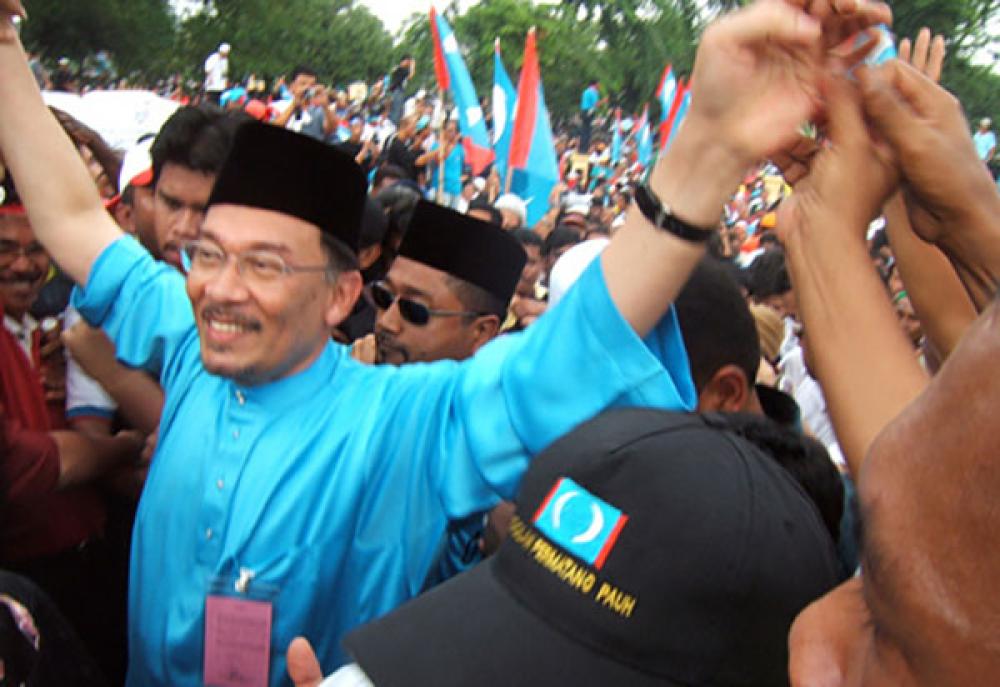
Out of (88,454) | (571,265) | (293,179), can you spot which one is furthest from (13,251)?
(571,265)

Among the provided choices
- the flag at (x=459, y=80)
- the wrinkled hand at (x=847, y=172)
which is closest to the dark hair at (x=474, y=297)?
the wrinkled hand at (x=847, y=172)

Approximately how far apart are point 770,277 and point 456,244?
3.20 metres

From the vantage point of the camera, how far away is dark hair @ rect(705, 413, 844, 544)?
50.1 inches

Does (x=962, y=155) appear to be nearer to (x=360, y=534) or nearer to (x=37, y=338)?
(x=360, y=534)

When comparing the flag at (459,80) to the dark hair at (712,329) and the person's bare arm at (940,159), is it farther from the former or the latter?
the person's bare arm at (940,159)

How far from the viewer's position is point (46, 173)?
2.05 metres

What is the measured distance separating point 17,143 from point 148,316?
1.55 feet

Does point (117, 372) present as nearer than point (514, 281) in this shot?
Yes

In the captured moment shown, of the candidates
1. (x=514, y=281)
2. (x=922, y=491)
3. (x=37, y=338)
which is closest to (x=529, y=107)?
(x=514, y=281)

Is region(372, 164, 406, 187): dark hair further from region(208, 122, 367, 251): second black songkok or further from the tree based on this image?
the tree

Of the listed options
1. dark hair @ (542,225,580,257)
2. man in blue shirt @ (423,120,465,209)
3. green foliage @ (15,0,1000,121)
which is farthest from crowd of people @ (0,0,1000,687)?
green foliage @ (15,0,1000,121)

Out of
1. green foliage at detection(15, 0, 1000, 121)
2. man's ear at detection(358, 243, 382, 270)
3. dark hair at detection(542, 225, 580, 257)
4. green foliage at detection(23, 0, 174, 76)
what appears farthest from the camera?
green foliage at detection(15, 0, 1000, 121)

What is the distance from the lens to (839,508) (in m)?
1.37

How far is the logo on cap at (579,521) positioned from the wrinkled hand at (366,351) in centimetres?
196
